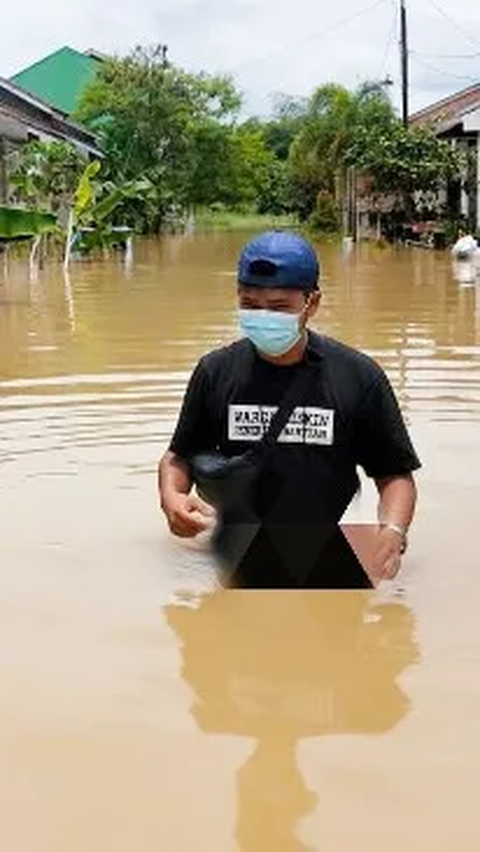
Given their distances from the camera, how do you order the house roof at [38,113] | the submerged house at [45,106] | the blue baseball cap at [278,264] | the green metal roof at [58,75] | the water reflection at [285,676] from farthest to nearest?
the green metal roof at [58,75] → the house roof at [38,113] → the submerged house at [45,106] → the blue baseball cap at [278,264] → the water reflection at [285,676]

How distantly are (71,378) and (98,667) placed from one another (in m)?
6.69

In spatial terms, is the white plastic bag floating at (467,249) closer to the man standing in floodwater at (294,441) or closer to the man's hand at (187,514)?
the man standing in floodwater at (294,441)

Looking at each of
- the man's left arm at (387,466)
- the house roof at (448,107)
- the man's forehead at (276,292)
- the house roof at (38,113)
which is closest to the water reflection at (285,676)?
the man's left arm at (387,466)

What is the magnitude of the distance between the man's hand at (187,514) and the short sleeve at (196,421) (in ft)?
0.57

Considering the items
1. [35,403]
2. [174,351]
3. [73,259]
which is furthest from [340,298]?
[73,259]

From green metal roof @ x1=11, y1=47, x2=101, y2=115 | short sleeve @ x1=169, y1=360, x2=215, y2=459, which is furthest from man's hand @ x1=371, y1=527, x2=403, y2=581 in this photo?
green metal roof @ x1=11, y1=47, x2=101, y2=115

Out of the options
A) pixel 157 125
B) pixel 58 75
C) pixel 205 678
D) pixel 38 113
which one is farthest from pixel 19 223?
pixel 58 75

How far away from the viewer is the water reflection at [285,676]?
334cm

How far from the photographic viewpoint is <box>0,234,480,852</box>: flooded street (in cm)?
322

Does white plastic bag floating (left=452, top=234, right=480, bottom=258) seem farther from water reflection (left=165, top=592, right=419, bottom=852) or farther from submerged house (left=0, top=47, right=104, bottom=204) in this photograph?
water reflection (left=165, top=592, right=419, bottom=852)

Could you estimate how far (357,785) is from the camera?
3383 millimetres

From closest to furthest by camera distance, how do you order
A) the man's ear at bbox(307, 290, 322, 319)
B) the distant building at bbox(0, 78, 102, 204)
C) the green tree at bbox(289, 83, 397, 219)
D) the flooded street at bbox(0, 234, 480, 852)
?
the flooded street at bbox(0, 234, 480, 852) < the man's ear at bbox(307, 290, 322, 319) < the distant building at bbox(0, 78, 102, 204) < the green tree at bbox(289, 83, 397, 219)

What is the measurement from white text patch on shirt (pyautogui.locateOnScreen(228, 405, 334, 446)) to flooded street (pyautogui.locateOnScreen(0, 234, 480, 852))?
1.97 ft

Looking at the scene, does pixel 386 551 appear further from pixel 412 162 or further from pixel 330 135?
pixel 330 135
